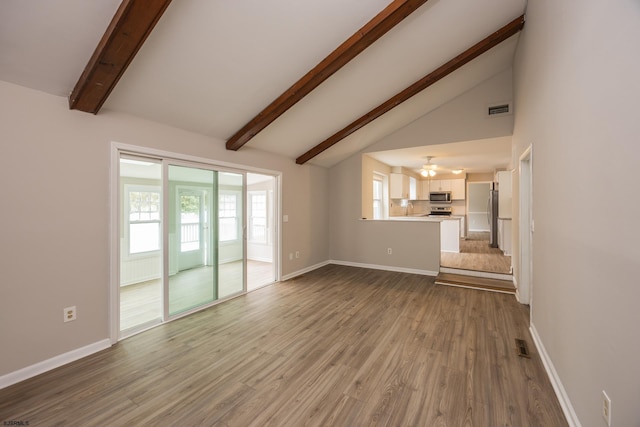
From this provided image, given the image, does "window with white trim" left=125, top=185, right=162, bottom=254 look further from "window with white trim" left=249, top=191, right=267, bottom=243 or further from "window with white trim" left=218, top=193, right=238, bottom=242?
"window with white trim" left=249, top=191, right=267, bottom=243

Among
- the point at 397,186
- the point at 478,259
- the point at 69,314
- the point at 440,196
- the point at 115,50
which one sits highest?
the point at 115,50

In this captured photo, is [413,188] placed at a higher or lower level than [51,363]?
higher

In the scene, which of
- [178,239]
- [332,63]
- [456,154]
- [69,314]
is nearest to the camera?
[69,314]

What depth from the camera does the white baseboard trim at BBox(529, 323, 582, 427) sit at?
5.42ft

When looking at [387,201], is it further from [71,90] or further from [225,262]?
[71,90]

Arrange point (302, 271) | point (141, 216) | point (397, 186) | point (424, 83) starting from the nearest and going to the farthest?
point (424, 83) < point (141, 216) < point (302, 271) < point (397, 186)

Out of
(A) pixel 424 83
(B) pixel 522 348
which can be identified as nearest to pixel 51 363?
(B) pixel 522 348

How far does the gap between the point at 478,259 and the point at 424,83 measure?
415cm

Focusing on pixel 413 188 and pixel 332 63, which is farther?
pixel 413 188

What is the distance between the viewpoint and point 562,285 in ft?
6.28

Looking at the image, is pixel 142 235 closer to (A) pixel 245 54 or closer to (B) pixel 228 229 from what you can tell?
(B) pixel 228 229

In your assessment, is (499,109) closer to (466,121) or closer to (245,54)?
(466,121)

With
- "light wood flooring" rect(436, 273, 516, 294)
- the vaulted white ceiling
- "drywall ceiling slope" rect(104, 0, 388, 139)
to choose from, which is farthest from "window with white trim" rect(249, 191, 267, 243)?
"light wood flooring" rect(436, 273, 516, 294)

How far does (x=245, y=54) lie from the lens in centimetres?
259
